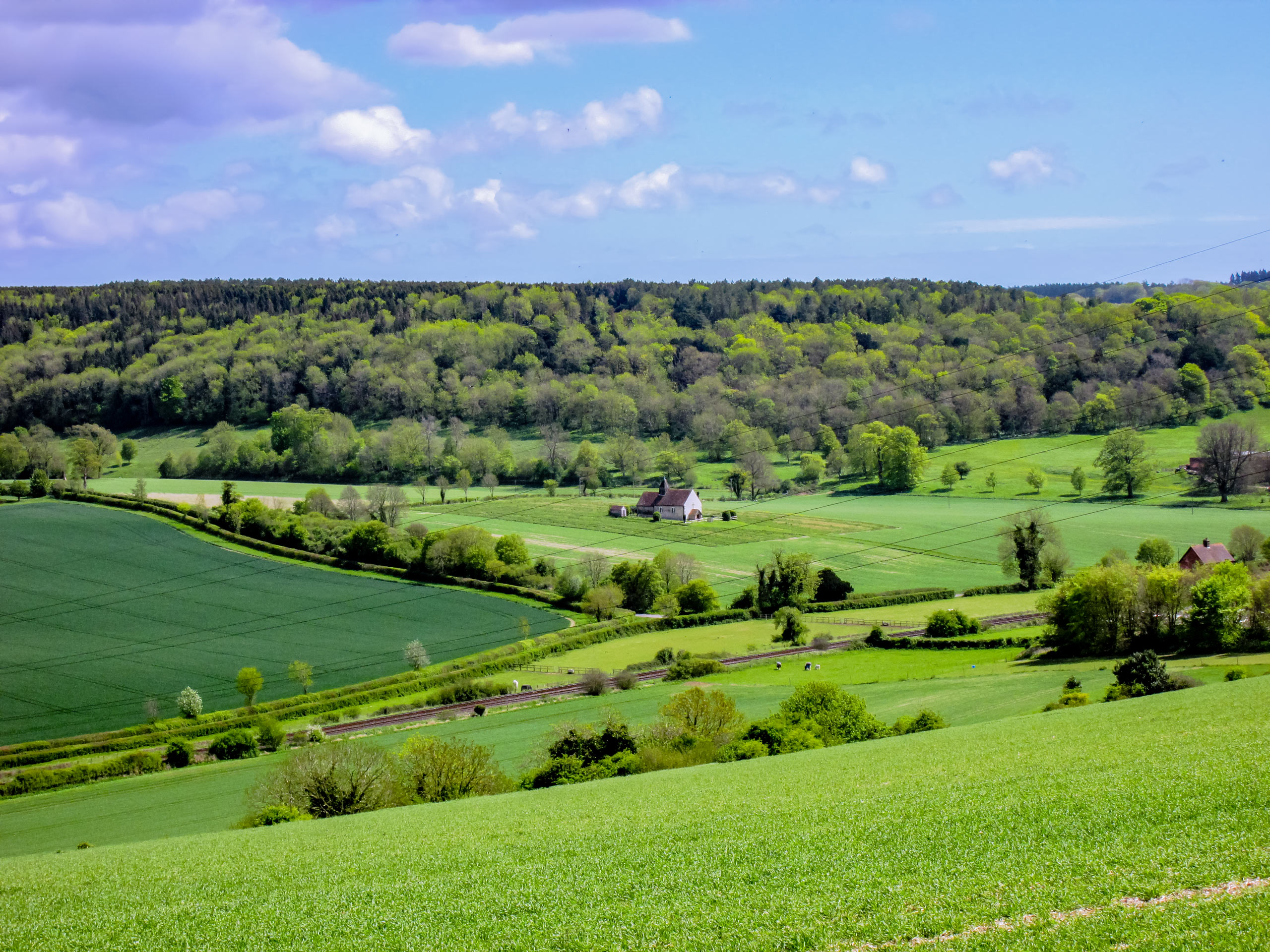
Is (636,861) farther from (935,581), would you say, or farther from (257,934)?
(935,581)

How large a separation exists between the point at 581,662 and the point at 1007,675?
88.9ft

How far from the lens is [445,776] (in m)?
33.5

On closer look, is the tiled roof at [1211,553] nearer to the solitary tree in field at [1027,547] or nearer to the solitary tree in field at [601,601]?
the solitary tree in field at [1027,547]

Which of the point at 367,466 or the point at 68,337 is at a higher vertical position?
the point at 68,337

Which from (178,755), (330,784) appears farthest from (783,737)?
(178,755)

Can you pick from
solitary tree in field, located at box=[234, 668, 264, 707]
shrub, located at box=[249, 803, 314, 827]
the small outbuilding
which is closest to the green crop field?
solitary tree in field, located at box=[234, 668, 264, 707]

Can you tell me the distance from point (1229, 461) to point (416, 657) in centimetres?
8241

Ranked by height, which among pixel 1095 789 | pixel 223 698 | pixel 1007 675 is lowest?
pixel 223 698

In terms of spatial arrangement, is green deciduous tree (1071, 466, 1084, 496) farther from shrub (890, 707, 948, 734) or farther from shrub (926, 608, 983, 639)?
shrub (890, 707, 948, 734)

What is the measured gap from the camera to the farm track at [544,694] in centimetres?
5134

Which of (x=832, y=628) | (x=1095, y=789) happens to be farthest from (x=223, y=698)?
(x=1095, y=789)

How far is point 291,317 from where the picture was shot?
192875mm

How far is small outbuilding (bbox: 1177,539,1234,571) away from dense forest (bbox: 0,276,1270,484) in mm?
59857

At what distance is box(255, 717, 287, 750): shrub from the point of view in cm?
4822
